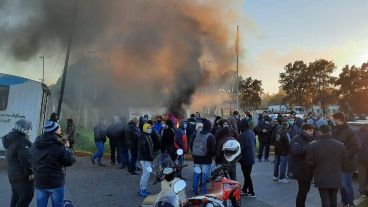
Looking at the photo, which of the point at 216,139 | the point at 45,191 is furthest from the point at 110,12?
the point at 45,191

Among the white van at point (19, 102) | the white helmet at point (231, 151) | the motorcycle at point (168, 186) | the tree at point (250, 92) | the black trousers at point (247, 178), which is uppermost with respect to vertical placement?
the tree at point (250, 92)

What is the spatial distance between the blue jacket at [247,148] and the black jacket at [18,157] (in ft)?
14.3

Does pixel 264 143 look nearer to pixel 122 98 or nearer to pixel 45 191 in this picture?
pixel 45 191

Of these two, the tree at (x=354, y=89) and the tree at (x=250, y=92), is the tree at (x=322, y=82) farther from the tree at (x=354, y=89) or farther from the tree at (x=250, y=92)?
the tree at (x=250, y=92)

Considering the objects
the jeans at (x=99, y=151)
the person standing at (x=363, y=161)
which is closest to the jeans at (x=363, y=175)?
the person standing at (x=363, y=161)

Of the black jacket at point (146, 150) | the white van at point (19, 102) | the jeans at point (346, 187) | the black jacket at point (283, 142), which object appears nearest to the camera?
the jeans at point (346, 187)

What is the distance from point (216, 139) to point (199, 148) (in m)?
0.56

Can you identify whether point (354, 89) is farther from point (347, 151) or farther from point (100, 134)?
point (347, 151)

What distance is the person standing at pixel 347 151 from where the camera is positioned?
739cm

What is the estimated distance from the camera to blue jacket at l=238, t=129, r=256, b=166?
8914mm

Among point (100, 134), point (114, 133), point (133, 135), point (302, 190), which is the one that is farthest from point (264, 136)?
point (302, 190)

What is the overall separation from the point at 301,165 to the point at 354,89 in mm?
42894

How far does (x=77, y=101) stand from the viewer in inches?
1537

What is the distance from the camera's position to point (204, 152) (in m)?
8.92
